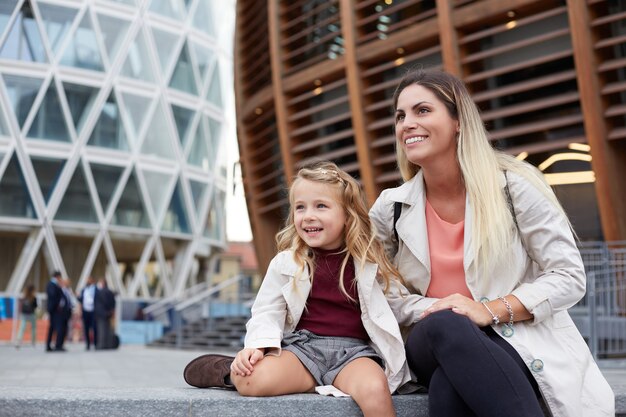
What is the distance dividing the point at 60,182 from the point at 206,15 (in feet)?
42.9

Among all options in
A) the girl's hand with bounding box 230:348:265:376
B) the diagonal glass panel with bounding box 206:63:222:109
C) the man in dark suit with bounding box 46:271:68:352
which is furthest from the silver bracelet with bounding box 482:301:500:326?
the diagonal glass panel with bounding box 206:63:222:109

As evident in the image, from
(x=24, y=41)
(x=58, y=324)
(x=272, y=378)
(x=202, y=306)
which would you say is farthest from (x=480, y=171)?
(x=24, y=41)

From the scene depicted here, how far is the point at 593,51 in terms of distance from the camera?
11.8m

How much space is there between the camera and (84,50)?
3484 centimetres

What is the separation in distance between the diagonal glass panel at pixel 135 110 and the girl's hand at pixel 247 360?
3389 cm

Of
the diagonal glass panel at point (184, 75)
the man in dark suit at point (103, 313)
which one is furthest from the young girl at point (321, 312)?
the diagonal glass panel at point (184, 75)

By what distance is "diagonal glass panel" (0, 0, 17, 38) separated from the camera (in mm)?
32469

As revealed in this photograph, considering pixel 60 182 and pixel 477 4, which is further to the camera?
pixel 60 182

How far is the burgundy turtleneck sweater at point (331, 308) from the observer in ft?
11.5

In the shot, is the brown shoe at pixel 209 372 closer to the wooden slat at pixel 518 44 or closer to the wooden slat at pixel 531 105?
the wooden slat at pixel 531 105

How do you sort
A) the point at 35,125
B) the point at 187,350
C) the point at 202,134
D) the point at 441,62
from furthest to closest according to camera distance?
the point at 202,134, the point at 35,125, the point at 187,350, the point at 441,62

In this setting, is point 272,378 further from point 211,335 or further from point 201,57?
point 201,57

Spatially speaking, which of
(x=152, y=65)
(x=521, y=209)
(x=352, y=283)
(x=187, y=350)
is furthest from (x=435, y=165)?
(x=152, y=65)

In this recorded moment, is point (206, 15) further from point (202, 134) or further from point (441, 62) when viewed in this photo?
point (441, 62)
